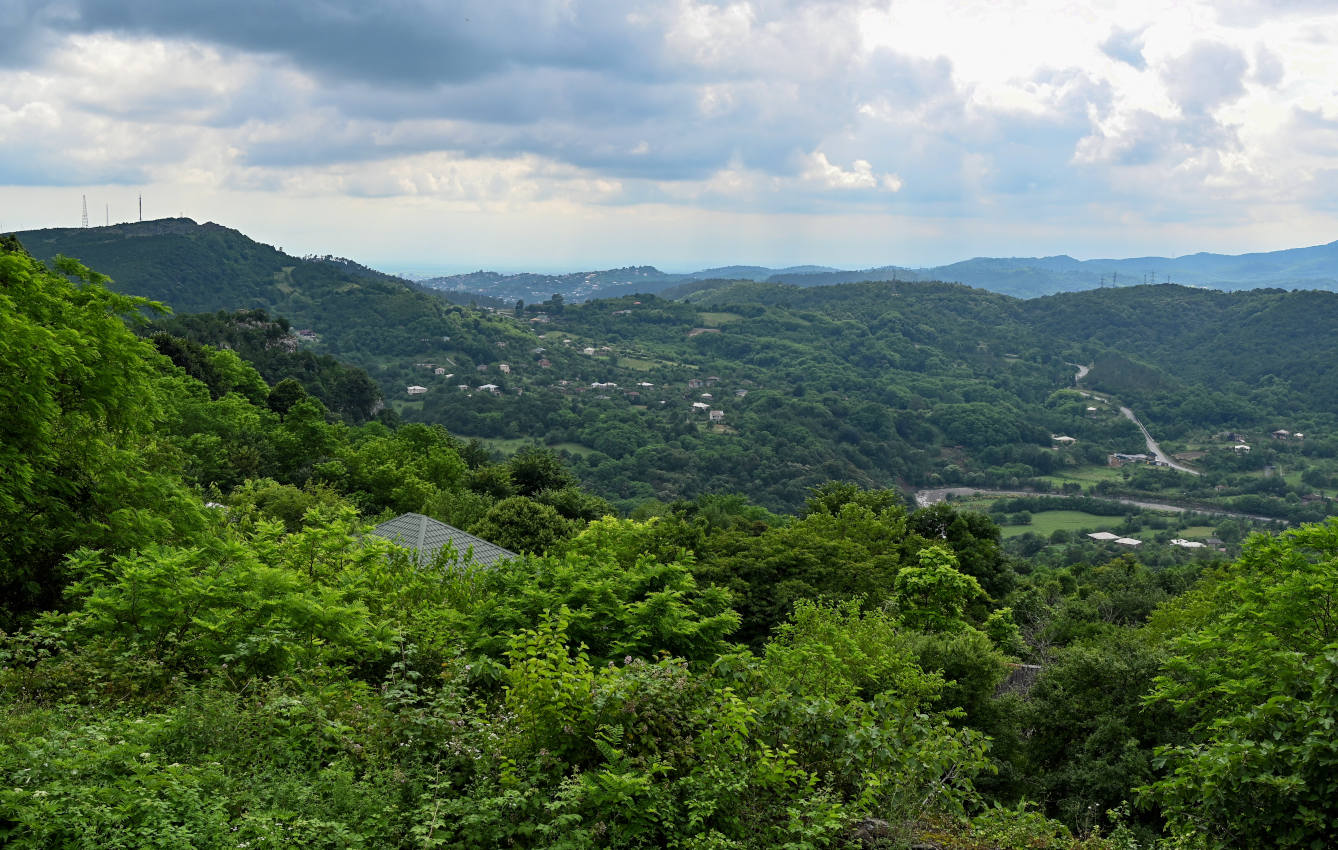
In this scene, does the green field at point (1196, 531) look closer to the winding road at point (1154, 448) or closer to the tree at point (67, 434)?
the winding road at point (1154, 448)

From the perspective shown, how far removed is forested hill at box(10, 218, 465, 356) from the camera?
141 meters

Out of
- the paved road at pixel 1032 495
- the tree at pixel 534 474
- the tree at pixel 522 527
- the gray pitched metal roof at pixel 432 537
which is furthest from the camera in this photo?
the paved road at pixel 1032 495

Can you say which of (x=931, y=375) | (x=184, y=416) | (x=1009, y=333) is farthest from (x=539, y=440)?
(x=1009, y=333)

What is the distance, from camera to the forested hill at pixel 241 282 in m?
141

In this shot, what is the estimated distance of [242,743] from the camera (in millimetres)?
6117

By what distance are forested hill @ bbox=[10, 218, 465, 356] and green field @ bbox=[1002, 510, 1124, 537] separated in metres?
100.0

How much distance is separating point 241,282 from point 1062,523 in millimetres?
145130

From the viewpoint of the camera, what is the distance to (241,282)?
15438cm

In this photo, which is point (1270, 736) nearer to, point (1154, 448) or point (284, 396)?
point (284, 396)

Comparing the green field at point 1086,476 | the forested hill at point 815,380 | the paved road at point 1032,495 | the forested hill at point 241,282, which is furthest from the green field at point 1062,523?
the forested hill at point 241,282

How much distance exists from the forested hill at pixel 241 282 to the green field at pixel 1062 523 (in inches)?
3935

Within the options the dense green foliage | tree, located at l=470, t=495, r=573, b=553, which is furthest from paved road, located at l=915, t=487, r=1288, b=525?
the dense green foliage

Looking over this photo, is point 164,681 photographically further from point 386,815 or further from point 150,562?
point 386,815

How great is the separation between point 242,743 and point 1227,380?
7161 inches
